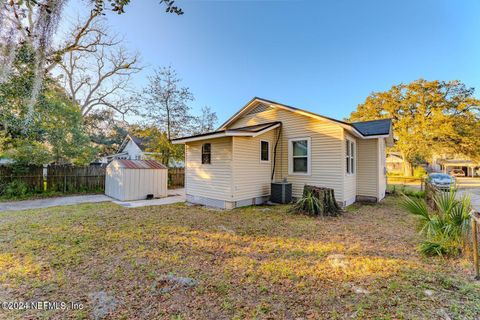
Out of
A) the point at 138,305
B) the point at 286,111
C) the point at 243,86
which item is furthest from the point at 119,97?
the point at 138,305

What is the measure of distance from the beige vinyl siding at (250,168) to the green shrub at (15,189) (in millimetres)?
9759

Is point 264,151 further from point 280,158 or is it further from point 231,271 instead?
point 231,271

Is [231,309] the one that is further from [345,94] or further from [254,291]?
[345,94]

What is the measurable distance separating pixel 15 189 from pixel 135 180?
5.24 m

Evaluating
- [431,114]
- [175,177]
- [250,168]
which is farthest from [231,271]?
[431,114]

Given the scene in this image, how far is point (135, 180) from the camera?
388 inches

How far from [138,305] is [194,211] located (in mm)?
5081

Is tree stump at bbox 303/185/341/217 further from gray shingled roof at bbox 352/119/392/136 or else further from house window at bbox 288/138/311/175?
gray shingled roof at bbox 352/119/392/136

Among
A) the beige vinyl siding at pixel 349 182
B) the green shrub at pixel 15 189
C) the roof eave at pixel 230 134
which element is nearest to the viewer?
the roof eave at pixel 230 134

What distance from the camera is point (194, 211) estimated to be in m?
7.49

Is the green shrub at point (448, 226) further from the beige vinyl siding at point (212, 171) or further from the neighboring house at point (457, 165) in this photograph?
the neighboring house at point (457, 165)

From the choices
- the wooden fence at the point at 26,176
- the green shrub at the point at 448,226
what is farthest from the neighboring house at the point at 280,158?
the wooden fence at the point at 26,176

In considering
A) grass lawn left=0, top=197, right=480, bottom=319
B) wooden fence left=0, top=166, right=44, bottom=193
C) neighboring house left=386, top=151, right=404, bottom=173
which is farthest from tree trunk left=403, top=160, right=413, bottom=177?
wooden fence left=0, top=166, right=44, bottom=193

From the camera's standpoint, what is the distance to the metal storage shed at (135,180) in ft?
31.6
